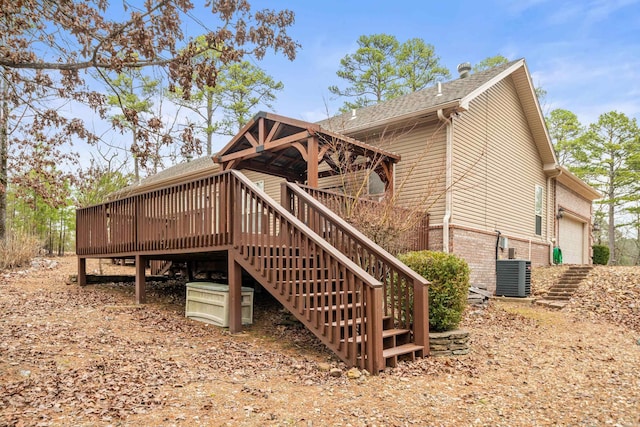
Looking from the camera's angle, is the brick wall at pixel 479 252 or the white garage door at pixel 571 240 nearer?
the brick wall at pixel 479 252

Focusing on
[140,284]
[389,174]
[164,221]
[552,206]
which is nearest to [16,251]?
[140,284]

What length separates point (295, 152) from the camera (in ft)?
35.3

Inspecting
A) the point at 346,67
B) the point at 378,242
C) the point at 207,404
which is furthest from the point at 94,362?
the point at 346,67

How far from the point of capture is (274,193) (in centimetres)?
1396

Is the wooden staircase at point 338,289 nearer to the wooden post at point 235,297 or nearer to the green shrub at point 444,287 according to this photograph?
the wooden post at point 235,297

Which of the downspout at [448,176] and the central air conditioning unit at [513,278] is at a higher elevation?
the downspout at [448,176]

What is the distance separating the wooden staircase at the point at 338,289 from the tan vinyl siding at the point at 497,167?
16.5 ft

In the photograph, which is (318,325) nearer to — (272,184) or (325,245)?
(325,245)

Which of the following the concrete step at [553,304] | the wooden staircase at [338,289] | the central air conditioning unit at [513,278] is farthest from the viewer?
the central air conditioning unit at [513,278]

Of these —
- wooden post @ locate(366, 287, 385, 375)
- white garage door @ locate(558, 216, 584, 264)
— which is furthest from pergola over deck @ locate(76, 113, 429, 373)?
white garage door @ locate(558, 216, 584, 264)

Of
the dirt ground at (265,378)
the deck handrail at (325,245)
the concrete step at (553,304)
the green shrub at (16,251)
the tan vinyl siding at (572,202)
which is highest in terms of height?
the tan vinyl siding at (572,202)

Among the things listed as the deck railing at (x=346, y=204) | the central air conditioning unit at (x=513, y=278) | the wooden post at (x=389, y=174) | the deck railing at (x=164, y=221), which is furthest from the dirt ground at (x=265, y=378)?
the wooden post at (x=389, y=174)

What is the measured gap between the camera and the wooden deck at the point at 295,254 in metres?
4.61

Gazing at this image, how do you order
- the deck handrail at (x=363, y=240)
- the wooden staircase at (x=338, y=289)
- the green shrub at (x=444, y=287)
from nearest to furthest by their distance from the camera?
the wooden staircase at (x=338, y=289)
the deck handrail at (x=363, y=240)
the green shrub at (x=444, y=287)
